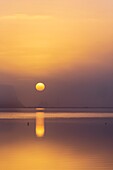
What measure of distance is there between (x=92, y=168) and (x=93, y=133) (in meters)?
2.64

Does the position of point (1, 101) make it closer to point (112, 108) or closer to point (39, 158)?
point (112, 108)

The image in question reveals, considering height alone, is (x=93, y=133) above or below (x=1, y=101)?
below

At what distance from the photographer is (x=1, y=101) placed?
999 cm

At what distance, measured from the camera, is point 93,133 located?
18.3 feet

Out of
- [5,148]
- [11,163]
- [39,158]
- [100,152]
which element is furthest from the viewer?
[5,148]

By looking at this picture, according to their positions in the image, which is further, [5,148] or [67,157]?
[5,148]

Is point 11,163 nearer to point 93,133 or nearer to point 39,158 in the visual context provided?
point 39,158

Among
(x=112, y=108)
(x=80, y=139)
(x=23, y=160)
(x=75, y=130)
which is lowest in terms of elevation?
(x=23, y=160)

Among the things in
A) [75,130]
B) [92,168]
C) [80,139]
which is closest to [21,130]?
[75,130]

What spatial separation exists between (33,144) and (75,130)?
170 centimetres

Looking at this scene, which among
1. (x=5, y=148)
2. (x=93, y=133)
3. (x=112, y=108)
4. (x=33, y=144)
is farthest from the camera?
(x=112, y=108)

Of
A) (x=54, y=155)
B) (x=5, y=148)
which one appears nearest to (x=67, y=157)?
(x=54, y=155)

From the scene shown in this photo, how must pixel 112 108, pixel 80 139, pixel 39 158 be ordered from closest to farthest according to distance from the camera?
pixel 39 158 < pixel 80 139 < pixel 112 108

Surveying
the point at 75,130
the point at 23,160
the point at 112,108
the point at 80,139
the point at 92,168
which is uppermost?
the point at 112,108
